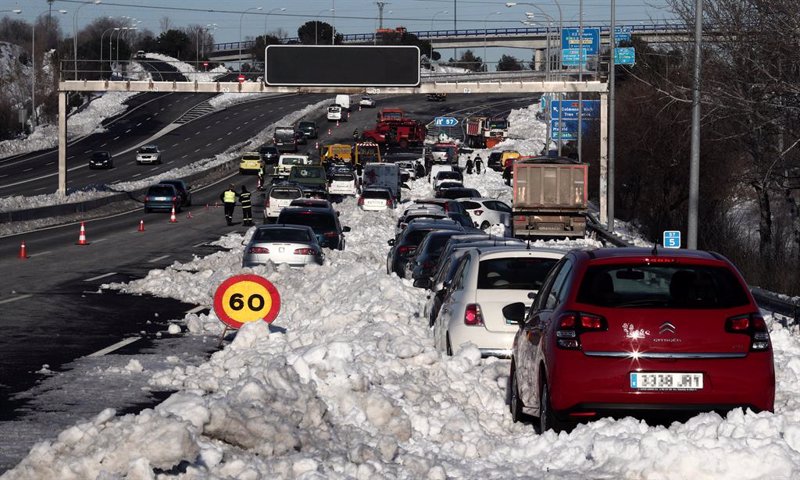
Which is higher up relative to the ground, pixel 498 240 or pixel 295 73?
pixel 295 73

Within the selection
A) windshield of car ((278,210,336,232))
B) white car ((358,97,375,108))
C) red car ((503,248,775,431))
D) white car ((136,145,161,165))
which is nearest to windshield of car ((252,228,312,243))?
windshield of car ((278,210,336,232))

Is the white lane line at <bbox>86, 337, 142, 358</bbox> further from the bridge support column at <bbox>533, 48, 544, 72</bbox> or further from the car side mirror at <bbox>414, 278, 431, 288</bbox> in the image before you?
the bridge support column at <bbox>533, 48, 544, 72</bbox>

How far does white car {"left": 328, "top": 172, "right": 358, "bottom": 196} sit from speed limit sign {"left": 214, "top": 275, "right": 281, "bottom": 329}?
53.1 meters

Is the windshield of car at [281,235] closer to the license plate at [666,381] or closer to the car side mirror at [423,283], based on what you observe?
the car side mirror at [423,283]

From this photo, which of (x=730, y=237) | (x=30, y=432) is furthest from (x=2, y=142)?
(x=30, y=432)

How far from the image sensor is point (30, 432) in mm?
10578

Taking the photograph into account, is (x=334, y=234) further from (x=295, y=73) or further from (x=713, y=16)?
(x=295, y=73)

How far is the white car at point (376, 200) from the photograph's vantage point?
5691 centimetres

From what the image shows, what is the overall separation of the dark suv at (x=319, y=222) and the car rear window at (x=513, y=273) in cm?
2095

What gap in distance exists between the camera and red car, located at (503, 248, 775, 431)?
9.96m

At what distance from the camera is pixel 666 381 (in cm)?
998

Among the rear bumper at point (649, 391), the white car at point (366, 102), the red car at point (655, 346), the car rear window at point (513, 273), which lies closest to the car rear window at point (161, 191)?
the car rear window at point (513, 273)

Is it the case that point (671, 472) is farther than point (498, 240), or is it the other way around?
point (498, 240)

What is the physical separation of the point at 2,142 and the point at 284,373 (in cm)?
10394
